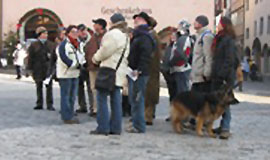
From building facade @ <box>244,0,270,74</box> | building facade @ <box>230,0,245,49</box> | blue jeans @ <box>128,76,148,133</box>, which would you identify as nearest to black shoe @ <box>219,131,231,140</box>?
blue jeans @ <box>128,76,148,133</box>

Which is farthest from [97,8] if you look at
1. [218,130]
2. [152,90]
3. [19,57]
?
[218,130]

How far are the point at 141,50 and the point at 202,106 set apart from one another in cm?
122

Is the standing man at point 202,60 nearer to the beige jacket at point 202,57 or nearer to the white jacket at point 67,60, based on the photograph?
the beige jacket at point 202,57

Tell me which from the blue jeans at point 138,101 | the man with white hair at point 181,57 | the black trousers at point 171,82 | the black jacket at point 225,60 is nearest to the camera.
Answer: the black jacket at point 225,60

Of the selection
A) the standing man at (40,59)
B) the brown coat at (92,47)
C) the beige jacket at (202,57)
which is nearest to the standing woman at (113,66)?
the beige jacket at (202,57)


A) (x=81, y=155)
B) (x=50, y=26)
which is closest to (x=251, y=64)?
(x=50, y=26)

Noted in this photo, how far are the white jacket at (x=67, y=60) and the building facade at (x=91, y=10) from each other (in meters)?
30.5

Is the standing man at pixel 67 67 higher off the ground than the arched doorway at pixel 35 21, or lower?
lower

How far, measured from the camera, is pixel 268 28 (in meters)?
50.5

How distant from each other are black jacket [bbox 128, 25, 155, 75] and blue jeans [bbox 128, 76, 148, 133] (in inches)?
6.9

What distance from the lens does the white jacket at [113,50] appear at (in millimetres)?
8570

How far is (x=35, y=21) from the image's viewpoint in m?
40.7

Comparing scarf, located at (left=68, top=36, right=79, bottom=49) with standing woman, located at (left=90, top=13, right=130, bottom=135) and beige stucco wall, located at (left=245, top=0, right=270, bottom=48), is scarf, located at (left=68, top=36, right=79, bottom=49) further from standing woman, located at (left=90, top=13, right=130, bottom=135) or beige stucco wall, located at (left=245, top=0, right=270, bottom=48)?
beige stucco wall, located at (left=245, top=0, right=270, bottom=48)

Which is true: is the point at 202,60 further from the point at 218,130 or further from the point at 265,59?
the point at 265,59
